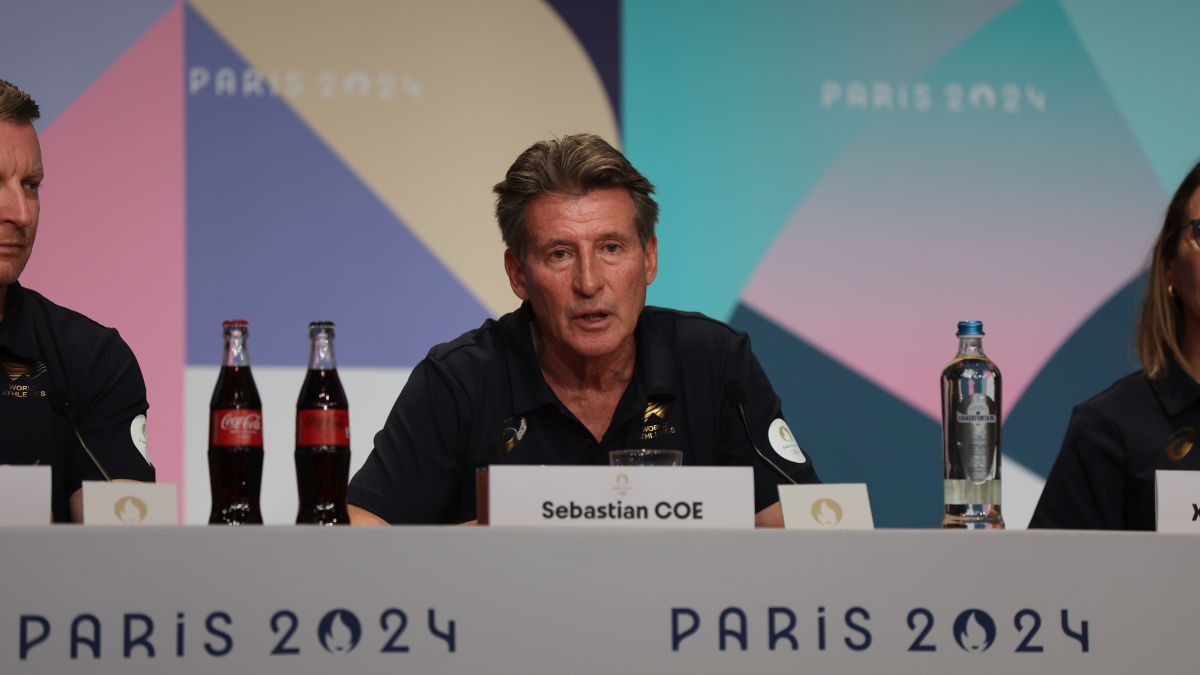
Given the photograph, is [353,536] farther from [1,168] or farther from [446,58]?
[446,58]

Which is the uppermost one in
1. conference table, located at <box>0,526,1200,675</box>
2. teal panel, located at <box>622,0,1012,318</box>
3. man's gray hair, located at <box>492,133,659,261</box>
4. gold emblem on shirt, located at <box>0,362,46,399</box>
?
teal panel, located at <box>622,0,1012,318</box>

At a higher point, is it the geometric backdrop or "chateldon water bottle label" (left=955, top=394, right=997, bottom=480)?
the geometric backdrop

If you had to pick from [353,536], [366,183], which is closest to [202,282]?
[366,183]

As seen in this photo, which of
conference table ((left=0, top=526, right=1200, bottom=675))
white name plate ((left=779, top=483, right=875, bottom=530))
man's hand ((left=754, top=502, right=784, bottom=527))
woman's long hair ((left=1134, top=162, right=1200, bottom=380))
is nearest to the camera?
conference table ((left=0, top=526, right=1200, bottom=675))

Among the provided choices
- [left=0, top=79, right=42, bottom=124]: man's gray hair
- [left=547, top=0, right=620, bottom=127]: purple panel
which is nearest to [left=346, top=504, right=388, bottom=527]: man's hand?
[left=0, top=79, right=42, bottom=124]: man's gray hair

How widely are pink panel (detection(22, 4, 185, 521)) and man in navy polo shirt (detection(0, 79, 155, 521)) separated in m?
0.72

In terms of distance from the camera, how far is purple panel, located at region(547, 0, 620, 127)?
3080mm

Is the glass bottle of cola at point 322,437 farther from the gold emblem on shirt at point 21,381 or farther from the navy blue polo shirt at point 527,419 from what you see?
the gold emblem on shirt at point 21,381

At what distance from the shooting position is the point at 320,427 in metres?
1.54

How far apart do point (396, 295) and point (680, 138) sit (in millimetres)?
763

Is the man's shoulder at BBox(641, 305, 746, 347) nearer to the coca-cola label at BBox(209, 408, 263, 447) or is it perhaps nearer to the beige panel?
the beige panel

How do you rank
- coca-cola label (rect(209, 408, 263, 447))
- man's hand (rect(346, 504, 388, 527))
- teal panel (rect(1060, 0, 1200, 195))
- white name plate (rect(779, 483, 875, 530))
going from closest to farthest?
white name plate (rect(779, 483, 875, 530)) < coca-cola label (rect(209, 408, 263, 447)) < man's hand (rect(346, 504, 388, 527)) < teal panel (rect(1060, 0, 1200, 195))

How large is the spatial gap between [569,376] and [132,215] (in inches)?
49.9

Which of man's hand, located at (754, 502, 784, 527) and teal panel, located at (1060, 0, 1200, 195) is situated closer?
man's hand, located at (754, 502, 784, 527)
